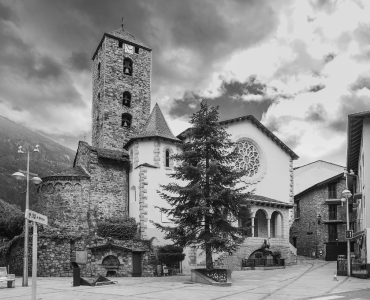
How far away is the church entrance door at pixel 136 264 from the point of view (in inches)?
1172

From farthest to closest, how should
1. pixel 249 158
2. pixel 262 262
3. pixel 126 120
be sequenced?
pixel 126 120
pixel 249 158
pixel 262 262

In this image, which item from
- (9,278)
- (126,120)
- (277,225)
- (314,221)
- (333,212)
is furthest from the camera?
(314,221)

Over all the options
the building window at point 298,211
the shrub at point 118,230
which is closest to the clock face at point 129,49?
the shrub at point 118,230

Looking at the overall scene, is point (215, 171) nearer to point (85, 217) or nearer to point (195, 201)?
point (195, 201)

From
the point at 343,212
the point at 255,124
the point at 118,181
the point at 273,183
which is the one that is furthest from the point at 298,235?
the point at 118,181

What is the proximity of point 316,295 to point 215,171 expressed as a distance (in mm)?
8965

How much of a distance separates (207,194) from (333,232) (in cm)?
2999

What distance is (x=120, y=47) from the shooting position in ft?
145

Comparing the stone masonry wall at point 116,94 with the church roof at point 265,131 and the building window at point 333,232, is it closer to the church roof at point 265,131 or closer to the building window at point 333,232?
the church roof at point 265,131

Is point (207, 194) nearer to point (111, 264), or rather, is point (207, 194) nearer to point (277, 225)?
point (111, 264)

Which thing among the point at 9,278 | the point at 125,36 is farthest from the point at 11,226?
the point at 125,36

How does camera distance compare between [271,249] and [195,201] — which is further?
[271,249]

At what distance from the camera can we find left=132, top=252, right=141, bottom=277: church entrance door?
29781 millimetres

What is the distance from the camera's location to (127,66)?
44.2m
